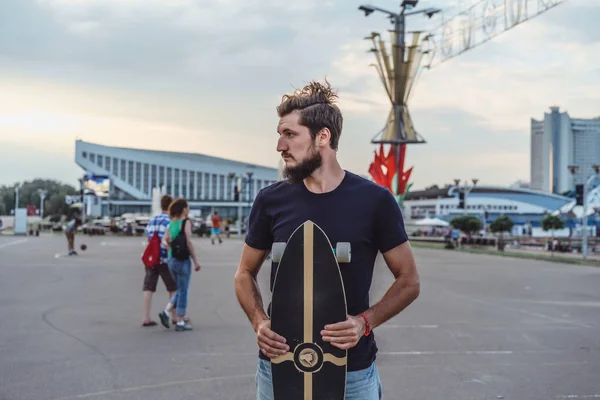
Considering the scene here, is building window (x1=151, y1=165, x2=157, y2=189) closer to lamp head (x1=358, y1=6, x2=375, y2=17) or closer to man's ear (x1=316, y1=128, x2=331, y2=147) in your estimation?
lamp head (x1=358, y1=6, x2=375, y2=17)

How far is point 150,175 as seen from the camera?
5566 inches

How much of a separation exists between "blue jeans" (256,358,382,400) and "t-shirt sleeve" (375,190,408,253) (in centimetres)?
50

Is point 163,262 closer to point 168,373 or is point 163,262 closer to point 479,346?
point 168,373

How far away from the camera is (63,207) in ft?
400

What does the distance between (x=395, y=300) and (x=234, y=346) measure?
5.84 meters

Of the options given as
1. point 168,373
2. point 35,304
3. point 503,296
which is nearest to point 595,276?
point 503,296

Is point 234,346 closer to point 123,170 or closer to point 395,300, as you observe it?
point 395,300

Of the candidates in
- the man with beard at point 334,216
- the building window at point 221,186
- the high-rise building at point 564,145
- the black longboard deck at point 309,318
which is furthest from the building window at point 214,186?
the black longboard deck at point 309,318

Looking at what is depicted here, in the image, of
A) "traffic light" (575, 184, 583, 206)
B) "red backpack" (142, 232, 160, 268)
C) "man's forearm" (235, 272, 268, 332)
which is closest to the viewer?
"man's forearm" (235, 272, 268, 332)

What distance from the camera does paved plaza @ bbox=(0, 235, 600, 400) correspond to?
6.45 m

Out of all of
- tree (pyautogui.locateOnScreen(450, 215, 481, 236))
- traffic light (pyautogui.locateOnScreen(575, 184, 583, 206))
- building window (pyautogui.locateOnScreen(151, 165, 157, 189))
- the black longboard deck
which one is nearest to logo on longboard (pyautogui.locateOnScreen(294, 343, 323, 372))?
the black longboard deck

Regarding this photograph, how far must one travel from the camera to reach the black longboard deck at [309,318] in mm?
2770

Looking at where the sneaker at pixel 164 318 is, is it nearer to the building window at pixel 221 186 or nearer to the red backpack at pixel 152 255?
the red backpack at pixel 152 255

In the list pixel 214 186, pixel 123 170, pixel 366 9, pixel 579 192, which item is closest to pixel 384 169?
pixel 579 192
